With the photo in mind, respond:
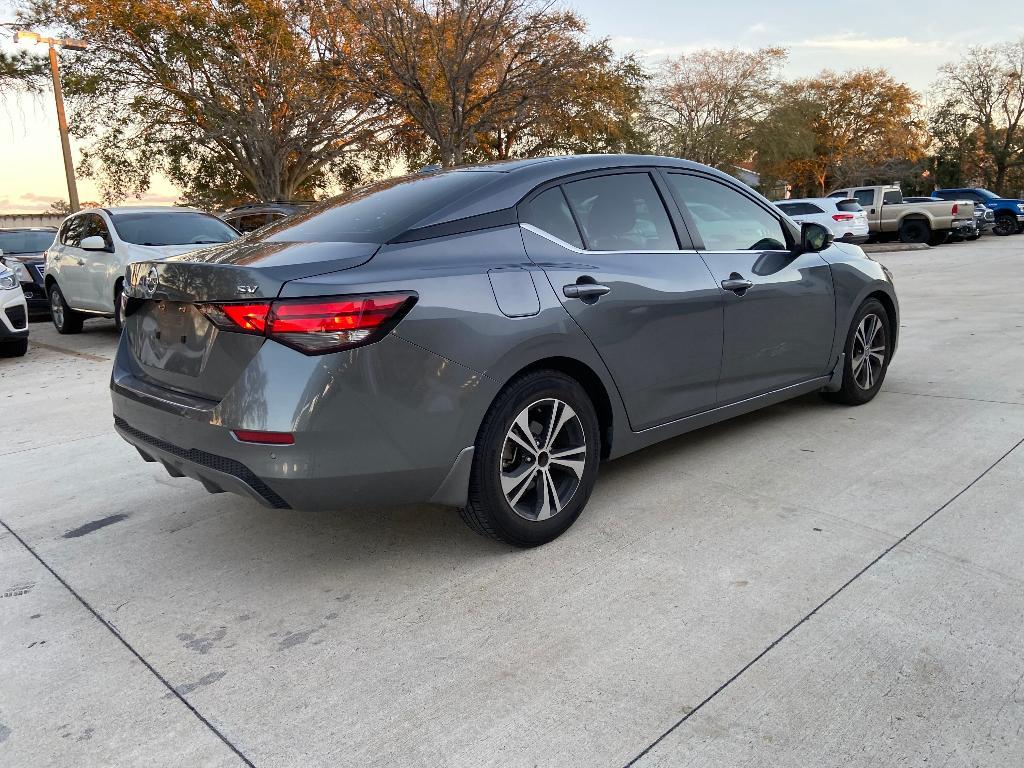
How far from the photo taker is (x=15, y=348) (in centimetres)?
918

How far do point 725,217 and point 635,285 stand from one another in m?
1.03

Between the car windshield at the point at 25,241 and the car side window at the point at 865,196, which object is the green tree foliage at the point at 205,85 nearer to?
the car windshield at the point at 25,241

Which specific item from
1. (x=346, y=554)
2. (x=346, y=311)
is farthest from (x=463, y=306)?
(x=346, y=554)

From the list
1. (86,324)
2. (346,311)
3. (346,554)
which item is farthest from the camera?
(86,324)

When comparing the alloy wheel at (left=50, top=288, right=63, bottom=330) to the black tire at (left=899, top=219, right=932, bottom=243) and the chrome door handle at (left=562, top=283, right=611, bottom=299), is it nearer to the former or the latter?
the chrome door handle at (left=562, top=283, right=611, bottom=299)

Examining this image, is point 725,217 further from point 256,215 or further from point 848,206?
point 848,206

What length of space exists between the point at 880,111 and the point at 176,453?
178 ft

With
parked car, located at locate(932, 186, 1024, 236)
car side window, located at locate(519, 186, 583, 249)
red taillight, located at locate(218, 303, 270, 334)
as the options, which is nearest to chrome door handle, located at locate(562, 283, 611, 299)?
car side window, located at locate(519, 186, 583, 249)

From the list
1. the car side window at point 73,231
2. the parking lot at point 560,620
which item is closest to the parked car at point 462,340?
the parking lot at point 560,620

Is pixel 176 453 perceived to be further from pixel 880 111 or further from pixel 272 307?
pixel 880 111

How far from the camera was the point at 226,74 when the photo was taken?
24.3 metres

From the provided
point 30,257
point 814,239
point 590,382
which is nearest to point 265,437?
point 590,382

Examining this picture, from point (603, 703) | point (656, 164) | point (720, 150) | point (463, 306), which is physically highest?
point (720, 150)

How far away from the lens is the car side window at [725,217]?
4.09m
